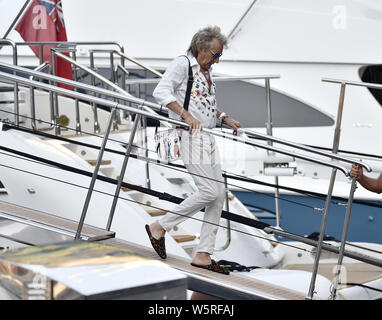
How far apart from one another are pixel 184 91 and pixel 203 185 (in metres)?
0.50

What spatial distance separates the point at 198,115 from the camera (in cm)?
388

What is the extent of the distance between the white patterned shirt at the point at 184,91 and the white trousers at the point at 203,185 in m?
0.12

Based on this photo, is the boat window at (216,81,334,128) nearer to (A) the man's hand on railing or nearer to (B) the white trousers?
(A) the man's hand on railing

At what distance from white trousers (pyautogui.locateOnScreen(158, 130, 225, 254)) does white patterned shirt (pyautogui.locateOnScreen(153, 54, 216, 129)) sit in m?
0.12

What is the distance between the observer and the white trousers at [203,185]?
383 centimetres

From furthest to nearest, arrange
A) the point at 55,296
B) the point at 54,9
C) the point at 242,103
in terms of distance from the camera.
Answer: the point at 242,103 → the point at 54,9 → the point at 55,296

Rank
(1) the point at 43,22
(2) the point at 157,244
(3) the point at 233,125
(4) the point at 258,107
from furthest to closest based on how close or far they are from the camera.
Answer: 1. (4) the point at 258,107
2. (1) the point at 43,22
3. (3) the point at 233,125
4. (2) the point at 157,244

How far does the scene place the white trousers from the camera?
3830 mm

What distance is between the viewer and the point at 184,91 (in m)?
3.83

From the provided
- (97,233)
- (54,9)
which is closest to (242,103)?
(54,9)

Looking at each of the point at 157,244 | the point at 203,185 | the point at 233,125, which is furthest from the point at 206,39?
the point at 157,244

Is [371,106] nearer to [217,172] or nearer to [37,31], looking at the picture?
[37,31]

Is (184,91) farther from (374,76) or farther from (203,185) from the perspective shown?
(374,76)
